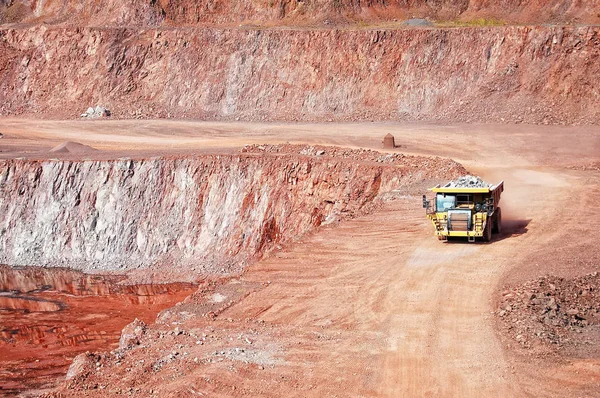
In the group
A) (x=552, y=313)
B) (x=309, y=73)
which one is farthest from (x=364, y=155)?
(x=309, y=73)

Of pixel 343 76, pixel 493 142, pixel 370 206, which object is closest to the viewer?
pixel 370 206

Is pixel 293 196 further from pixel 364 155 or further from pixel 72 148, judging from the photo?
pixel 72 148

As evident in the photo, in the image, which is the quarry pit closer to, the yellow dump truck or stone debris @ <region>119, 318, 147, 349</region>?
stone debris @ <region>119, 318, 147, 349</region>

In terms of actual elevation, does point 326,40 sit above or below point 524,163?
above

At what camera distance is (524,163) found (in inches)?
1457

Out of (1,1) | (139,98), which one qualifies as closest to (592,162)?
(139,98)

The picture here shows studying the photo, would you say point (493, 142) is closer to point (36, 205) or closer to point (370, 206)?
point (370, 206)

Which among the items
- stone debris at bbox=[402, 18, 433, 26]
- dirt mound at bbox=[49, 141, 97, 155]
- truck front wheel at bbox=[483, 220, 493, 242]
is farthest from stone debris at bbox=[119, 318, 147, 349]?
stone debris at bbox=[402, 18, 433, 26]

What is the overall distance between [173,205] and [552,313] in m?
22.6

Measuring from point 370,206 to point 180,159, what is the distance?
12599 mm

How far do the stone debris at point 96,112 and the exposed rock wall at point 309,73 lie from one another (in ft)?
1.81

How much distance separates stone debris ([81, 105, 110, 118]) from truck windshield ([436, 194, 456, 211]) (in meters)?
37.3

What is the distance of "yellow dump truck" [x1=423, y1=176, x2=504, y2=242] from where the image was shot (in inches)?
914

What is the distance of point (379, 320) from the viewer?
60.7 ft
